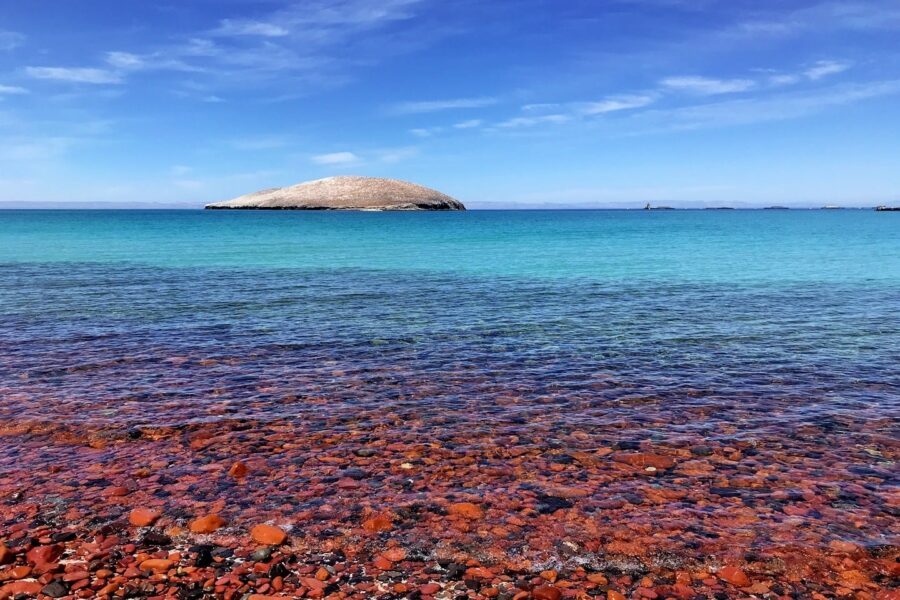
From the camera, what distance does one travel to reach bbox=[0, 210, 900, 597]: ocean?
659cm

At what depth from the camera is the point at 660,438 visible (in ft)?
30.8

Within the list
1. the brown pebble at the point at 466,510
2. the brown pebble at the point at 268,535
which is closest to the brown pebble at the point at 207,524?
the brown pebble at the point at 268,535

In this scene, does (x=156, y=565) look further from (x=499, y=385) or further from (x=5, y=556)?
(x=499, y=385)

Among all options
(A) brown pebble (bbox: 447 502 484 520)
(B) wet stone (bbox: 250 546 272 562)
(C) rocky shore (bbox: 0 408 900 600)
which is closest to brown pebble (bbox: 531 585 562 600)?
(C) rocky shore (bbox: 0 408 900 600)

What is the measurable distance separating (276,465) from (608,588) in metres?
4.66

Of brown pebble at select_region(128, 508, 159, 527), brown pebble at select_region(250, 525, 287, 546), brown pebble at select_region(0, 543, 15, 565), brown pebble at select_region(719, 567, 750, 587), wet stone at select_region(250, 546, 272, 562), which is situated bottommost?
brown pebble at select_region(719, 567, 750, 587)

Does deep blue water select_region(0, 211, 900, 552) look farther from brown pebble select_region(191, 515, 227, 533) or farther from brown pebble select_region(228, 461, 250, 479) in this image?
brown pebble select_region(191, 515, 227, 533)

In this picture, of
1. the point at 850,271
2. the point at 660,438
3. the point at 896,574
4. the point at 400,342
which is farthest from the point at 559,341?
the point at 850,271

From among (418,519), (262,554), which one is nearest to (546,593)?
(418,519)

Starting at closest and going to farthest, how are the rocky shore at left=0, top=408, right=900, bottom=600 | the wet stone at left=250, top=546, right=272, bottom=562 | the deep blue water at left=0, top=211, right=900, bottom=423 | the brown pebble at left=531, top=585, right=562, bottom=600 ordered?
the brown pebble at left=531, top=585, right=562, bottom=600, the rocky shore at left=0, top=408, right=900, bottom=600, the wet stone at left=250, top=546, right=272, bottom=562, the deep blue water at left=0, top=211, right=900, bottom=423

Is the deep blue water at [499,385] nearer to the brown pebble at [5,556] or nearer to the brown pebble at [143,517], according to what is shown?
the brown pebble at [143,517]

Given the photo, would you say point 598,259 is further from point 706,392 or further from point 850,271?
point 706,392

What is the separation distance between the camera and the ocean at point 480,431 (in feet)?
21.6

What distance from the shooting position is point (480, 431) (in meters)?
9.67
